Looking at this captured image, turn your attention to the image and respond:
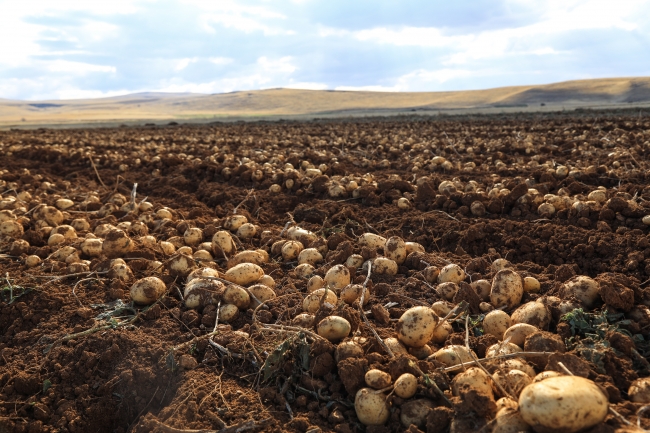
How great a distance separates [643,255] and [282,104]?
9546 cm

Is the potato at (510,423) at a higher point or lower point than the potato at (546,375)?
lower

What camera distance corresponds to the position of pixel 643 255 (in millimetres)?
3365

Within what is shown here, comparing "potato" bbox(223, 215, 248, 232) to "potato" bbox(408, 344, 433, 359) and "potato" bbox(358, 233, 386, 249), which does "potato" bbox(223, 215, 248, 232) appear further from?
"potato" bbox(408, 344, 433, 359)

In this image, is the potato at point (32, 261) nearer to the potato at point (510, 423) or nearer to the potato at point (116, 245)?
the potato at point (116, 245)

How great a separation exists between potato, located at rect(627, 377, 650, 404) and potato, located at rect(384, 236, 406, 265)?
1876 millimetres

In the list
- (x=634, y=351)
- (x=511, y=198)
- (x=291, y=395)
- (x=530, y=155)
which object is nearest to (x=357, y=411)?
(x=291, y=395)

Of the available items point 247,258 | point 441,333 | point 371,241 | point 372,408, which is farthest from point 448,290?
point 247,258

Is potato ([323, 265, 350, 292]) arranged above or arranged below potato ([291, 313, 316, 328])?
above

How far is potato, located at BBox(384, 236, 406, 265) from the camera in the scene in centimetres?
379

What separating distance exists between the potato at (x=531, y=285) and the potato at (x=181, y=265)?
2.27 meters

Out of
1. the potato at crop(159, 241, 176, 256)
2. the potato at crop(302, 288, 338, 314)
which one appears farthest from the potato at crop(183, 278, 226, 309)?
the potato at crop(159, 241, 176, 256)

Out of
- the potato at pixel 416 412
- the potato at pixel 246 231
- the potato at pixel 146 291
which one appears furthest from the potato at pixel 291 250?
the potato at pixel 416 412

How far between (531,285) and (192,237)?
2813 mm

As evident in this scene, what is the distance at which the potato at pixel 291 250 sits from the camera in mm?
4070
